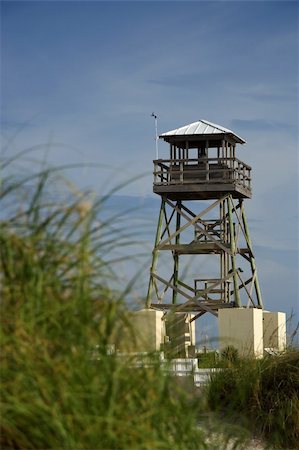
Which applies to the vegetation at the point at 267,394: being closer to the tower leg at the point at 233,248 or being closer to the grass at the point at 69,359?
the grass at the point at 69,359

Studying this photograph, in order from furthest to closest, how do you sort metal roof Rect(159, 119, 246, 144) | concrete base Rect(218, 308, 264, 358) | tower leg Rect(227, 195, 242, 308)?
metal roof Rect(159, 119, 246, 144)
tower leg Rect(227, 195, 242, 308)
concrete base Rect(218, 308, 264, 358)

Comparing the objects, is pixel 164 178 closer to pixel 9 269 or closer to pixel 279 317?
pixel 279 317

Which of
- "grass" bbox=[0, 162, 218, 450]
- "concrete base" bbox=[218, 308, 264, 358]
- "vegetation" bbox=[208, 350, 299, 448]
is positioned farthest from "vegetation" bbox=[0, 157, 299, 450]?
"concrete base" bbox=[218, 308, 264, 358]

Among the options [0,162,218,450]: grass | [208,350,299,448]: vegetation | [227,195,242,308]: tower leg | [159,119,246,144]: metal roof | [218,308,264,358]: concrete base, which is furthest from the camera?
[159,119,246,144]: metal roof

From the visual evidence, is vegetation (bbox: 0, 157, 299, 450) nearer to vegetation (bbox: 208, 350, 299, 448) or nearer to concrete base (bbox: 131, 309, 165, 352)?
concrete base (bbox: 131, 309, 165, 352)

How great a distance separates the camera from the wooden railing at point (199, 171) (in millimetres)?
24734

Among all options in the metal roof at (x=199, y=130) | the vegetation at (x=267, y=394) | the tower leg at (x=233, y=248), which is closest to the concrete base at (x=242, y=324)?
the tower leg at (x=233, y=248)

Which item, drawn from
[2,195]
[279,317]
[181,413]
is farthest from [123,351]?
[279,317]

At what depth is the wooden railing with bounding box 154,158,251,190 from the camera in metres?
24.7

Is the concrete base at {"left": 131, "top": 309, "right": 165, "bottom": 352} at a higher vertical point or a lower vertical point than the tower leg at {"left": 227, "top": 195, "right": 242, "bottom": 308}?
lower

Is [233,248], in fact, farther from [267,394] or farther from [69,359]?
[69,359]

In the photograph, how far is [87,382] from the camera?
156 inches

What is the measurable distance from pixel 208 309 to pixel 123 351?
19903 millimetres

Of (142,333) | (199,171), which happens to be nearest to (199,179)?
(199,171)
